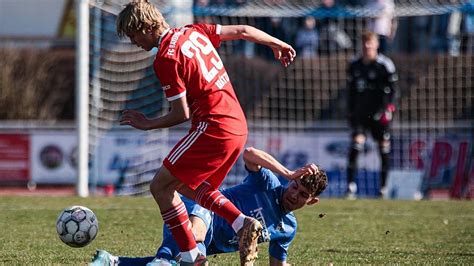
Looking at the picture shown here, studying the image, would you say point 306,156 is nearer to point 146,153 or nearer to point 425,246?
point 146,153

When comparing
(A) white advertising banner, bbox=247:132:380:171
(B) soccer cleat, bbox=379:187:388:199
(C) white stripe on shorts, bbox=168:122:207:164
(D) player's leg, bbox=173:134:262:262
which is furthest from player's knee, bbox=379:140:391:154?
(C) white stripe on shorts, bbox=168:122:207:164

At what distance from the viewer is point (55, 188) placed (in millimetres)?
16094

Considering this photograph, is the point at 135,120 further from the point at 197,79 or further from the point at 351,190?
the point at 351,190

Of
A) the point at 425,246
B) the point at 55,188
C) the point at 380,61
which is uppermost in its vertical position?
the point at 380,61

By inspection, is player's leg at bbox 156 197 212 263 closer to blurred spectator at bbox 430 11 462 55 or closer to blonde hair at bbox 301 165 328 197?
blonde hair at bbox 301 165 328 197

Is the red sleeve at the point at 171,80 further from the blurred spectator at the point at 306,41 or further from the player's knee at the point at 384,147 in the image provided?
the blurred spectator at the point at 306,41

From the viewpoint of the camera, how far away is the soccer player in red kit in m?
6.17

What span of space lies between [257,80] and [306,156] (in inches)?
107

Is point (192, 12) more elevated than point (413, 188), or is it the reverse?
point (192, 12)

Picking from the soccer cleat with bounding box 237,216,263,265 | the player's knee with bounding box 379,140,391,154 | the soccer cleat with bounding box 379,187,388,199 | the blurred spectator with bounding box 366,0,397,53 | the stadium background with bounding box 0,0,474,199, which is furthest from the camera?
the blurred spectator with bounding box 366,0,397,53

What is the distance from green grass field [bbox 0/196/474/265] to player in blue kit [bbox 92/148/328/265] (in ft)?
1.58

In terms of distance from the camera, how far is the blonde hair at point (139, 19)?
20.5ft

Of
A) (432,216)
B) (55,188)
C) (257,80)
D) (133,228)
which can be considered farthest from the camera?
(257,80)

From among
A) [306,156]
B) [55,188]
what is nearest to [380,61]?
[306,156]
